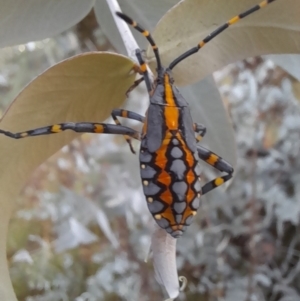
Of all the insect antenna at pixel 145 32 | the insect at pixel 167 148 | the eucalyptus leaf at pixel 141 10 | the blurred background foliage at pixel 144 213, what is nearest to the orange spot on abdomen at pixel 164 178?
the insect at pixel 167 148

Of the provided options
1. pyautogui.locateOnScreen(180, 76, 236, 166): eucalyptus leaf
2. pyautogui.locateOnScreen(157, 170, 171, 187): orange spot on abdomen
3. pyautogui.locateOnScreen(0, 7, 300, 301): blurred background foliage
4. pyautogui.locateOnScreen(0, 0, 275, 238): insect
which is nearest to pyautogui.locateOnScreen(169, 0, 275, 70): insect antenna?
pyautogui.locateOnScreen(0, 0, 275, 238): insect

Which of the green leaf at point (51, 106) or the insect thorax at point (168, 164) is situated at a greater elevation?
the green leaf at point (51, 106)

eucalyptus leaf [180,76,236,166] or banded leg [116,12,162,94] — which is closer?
banded leg [116,12,162,94]

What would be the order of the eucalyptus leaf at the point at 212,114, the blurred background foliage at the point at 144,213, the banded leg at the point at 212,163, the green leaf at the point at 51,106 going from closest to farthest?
the green leaf at the point at 51,106, the banded leg at the point at 212,163, the eucalyptus leaf at the point at 212,114, the blurred background foliage at the point at 144,213

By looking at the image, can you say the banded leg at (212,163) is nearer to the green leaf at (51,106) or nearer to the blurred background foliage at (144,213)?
the green leaf at (51,106)

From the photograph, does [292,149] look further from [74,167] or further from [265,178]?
[74,167]

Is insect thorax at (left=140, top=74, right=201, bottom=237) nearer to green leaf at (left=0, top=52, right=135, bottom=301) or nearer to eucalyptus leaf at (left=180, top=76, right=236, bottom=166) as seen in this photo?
green leaf at (left=0, top=52, right=135, bottom=301)
